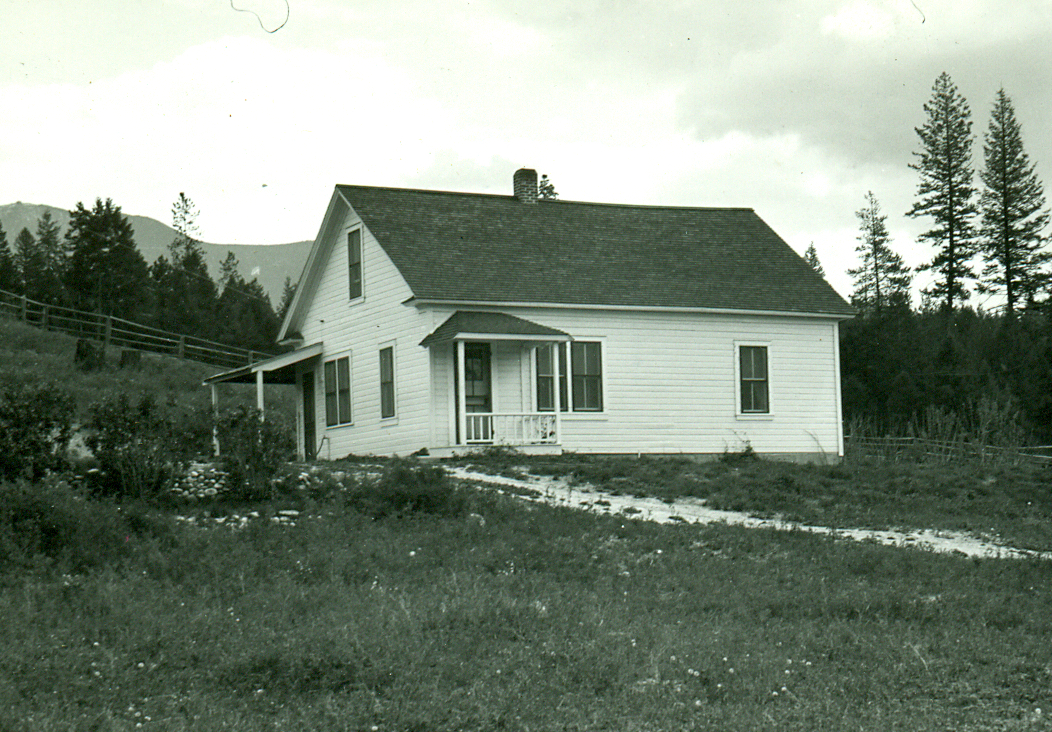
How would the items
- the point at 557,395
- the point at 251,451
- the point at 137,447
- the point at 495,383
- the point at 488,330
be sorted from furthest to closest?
the point at 495,383
the point at 557,395
the point at 488,330
the point at 251,451
the point at 137,447

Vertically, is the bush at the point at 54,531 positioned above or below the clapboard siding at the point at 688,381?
below

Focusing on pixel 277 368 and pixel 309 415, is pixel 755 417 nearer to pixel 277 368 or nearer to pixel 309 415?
pixel 309 415

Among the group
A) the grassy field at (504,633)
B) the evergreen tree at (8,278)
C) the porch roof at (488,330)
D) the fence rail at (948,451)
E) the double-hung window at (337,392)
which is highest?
the evergreen tree at (8,278)

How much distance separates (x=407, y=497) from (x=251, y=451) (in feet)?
6.80

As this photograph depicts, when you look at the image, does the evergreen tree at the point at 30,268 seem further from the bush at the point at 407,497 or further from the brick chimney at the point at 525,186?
the bush at the point at 407,497

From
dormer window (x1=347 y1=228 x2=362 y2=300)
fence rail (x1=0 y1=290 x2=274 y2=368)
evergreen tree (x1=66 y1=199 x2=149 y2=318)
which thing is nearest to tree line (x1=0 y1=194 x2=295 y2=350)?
evergreen tree (x1=66 y1=199 x2=149 y2=318)

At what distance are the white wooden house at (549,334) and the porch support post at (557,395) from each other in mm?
48

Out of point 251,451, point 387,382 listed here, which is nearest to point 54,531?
point 251,451

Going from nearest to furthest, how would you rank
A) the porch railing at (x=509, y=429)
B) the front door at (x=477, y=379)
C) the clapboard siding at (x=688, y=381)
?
1. the porch railing at (x=509, y=429)
2. the front door at (x=477, y=379)
3. the clapboard siding at (x=688, y=381)

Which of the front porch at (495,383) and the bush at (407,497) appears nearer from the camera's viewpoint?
the bush at (407,497)

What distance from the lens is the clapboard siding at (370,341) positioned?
24047mm

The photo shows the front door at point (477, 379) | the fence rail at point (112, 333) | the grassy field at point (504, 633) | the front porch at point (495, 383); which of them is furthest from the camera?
the fence rail at point (112, 333)

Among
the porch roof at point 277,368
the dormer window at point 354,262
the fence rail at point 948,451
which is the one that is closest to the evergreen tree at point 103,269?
the porch roof at point 277,368

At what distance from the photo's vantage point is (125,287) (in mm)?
58531
